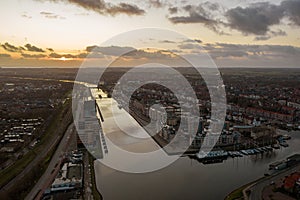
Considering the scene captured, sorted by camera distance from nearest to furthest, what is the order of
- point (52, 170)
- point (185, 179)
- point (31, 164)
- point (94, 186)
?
point (94, 186), point (185, 179), point (52, 170), point (31, 164)

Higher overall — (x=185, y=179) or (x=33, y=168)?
(x=33, y=168)

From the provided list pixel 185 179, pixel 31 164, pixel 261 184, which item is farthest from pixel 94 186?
pixel 261 184

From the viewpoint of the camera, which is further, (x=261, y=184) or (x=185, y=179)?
(x=185, y=179)

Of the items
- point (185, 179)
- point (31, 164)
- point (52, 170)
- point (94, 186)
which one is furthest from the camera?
point (31, 164)

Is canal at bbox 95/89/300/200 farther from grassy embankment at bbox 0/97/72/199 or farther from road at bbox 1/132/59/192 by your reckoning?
road at bbox 1/132/59/192

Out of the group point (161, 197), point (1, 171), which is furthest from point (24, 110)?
point (161, 197)

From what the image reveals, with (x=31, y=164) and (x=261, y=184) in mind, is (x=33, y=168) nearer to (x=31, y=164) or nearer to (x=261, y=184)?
(x=31, y=164)
